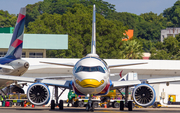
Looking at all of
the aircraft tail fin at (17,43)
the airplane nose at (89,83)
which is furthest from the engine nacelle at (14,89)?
the airplane nose at (89,83)

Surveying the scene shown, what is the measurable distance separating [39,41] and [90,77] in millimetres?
35317

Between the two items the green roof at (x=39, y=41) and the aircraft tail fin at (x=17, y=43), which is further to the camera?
the green roof at (x=39, y=41)

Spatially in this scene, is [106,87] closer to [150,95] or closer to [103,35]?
[150,95]

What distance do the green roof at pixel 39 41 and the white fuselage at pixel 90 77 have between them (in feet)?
106

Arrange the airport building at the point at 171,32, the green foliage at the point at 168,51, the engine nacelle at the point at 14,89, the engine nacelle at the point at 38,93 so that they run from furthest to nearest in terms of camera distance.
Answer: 1. the airport building at the point at 171,32
2. the green foliage at the point at 168,51
3. the engine nacelle at the point at 14,89
4. the engine nacelle at the point at 38,93

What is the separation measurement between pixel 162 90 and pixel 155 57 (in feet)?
139

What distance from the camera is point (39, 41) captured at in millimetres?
58531

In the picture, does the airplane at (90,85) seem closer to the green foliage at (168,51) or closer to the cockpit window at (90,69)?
the cockpit window at (90,69)

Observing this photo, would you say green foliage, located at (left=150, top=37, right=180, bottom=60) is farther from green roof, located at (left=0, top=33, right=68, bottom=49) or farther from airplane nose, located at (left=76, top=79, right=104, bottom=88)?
airplane nose, located at (left=76, top=79, right=104, bottom=88)

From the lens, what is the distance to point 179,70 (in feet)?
186

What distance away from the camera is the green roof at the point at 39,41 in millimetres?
56481

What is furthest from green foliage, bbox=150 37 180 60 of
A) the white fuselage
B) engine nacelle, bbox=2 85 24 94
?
the white fuselage

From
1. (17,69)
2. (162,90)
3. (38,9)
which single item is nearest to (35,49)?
(162,90)

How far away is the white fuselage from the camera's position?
953 inches
